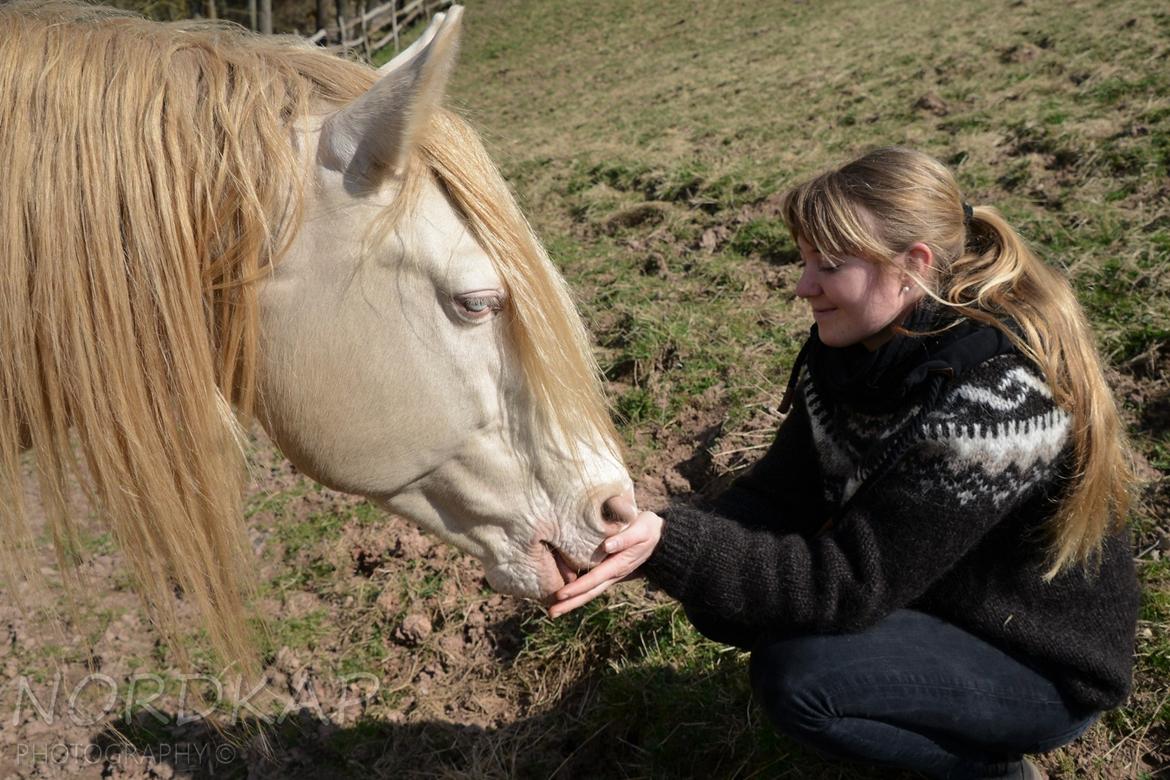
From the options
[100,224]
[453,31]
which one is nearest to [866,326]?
[453,31]

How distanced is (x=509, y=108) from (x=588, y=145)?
4.36 metres

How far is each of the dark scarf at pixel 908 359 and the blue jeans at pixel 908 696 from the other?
1.53 ft

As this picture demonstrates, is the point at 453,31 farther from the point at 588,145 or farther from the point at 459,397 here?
the point at 588,145

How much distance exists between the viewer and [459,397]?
153 centimetres

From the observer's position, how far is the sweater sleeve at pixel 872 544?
148 cm

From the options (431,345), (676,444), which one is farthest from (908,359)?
(676,444)

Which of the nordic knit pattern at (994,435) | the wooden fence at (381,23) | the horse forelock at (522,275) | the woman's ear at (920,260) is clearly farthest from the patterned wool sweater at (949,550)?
→ the wooden fence at (381,23)

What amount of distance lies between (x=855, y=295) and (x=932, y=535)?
49cm

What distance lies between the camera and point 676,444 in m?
3.24

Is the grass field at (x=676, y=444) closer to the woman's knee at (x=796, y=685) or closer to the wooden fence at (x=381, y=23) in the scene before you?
the woman's knee at (x=796, y=685)

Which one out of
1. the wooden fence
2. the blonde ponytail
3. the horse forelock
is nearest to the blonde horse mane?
the horse forelock

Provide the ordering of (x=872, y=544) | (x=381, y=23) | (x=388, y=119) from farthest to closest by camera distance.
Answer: (x=381, y=23)
(x=872, y=544)
(x=388, y=119)

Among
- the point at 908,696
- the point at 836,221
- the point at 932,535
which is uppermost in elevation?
the point at 836,221

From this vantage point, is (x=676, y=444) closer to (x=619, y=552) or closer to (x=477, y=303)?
(x=619, y=552)
